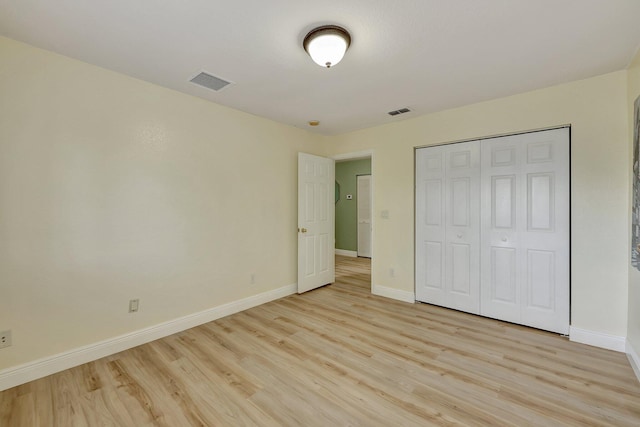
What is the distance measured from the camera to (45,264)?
84.4 inches

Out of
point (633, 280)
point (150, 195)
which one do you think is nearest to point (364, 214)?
point (633, 280)

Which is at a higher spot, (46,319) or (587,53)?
(587,53)

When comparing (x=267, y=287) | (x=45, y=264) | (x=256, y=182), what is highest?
(x=256, y=182)

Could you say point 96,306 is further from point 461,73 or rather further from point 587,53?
point 587,53

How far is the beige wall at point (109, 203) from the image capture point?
2.04 m

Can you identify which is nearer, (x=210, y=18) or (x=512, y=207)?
(x=210, y=18)

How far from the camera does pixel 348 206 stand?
23.9 feet

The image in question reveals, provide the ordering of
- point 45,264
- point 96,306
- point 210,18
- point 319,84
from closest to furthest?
point 210,18
point 45,264
point 96,306
point 319,84

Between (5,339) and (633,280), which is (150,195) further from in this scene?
(633,280)

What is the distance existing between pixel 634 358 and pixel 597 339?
1.16 ft

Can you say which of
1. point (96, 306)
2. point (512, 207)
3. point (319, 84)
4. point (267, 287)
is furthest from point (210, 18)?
point (512, 207)

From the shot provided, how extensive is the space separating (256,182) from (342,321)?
202 cm

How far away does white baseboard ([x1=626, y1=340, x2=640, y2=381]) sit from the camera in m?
2.07

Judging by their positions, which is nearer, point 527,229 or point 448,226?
point 527,229
